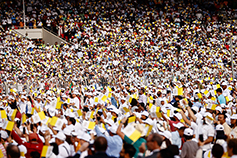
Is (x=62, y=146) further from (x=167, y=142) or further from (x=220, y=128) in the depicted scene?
(x=220, y=128)

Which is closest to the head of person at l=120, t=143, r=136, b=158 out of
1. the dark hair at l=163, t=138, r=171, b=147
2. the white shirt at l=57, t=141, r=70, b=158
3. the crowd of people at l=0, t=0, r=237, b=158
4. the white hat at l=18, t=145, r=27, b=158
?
the crowd of people at l=0, t=0, r=237, b=158

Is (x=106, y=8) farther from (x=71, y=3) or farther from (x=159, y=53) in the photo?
(x=159, y=53)

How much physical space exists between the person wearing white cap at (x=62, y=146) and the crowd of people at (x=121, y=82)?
0.05 feet

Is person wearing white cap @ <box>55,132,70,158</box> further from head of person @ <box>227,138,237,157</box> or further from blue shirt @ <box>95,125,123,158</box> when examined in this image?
head of person @ <box>227,138,237,157</box>

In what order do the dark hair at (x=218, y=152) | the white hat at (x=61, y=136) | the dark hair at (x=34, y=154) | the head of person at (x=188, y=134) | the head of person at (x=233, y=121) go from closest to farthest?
the dark hair at (x=218, y=152) → the dark hair at (x=34, y=154) → the white hat at (x=61, y=136) → the head of person at (x=188, y=134) → the head of person at (x=233, y=121)

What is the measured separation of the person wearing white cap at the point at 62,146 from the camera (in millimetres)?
5234

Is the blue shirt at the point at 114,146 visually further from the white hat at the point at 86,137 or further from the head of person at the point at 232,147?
the head of person at the point at 232,147

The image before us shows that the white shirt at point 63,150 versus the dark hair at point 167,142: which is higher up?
the dark hair at point 167,142

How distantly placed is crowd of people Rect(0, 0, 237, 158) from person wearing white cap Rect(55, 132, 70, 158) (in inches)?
0.6

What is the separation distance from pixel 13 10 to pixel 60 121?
26.9 m

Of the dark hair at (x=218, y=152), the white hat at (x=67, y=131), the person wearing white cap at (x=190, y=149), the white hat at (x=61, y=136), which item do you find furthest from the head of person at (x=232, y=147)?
the white hat at (x=67, y=131)

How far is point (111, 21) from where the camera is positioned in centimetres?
2978

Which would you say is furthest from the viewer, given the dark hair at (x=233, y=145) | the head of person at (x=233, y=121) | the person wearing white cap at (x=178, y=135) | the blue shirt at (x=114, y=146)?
the head of person at (x=233, y=121)

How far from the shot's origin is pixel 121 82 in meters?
17.1
